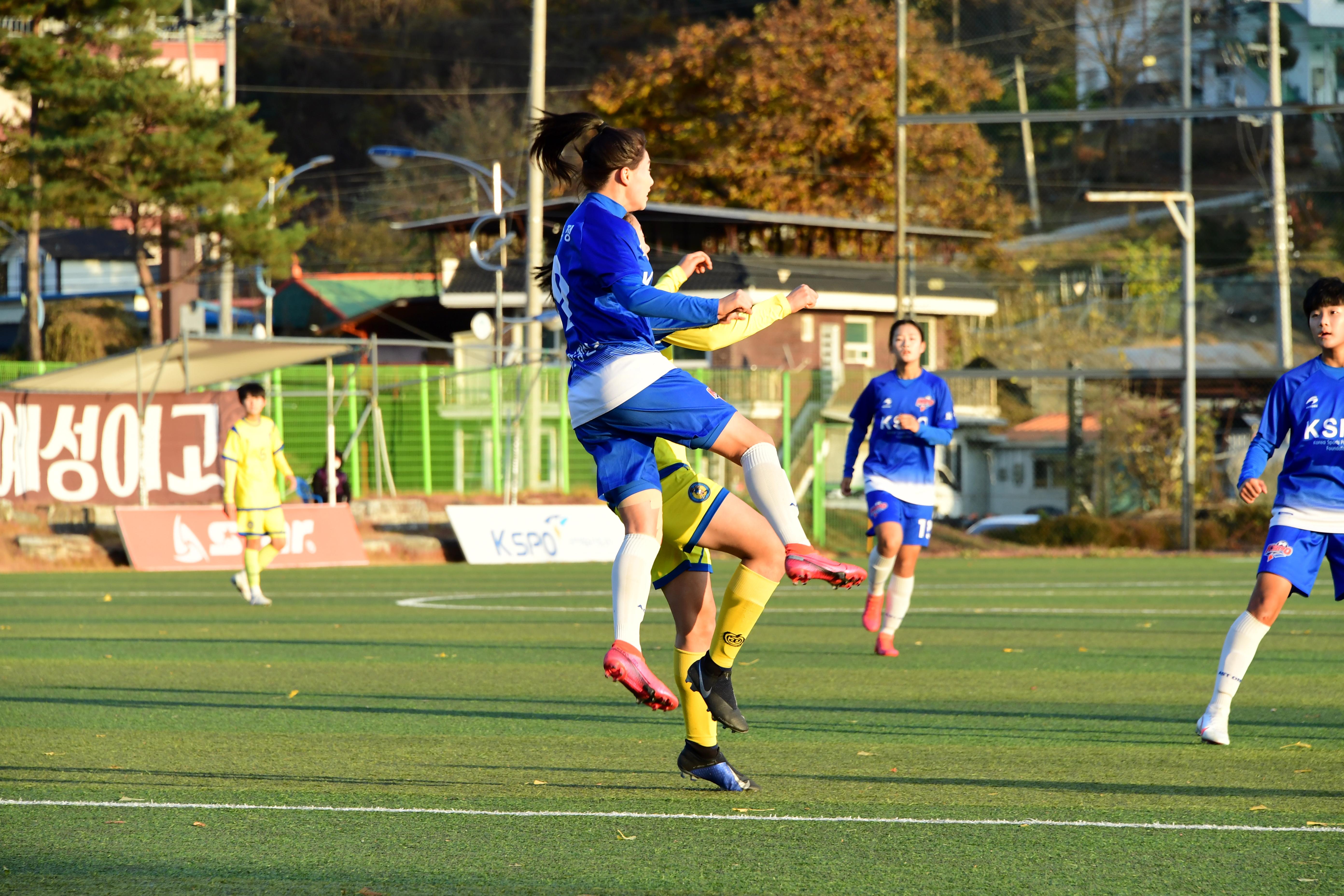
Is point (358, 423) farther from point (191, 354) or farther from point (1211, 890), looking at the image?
point (1211, 890)

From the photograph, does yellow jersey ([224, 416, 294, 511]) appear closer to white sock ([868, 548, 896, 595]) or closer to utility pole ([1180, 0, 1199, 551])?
white sock ([868, 548, 896, 595])

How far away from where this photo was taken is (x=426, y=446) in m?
29.2

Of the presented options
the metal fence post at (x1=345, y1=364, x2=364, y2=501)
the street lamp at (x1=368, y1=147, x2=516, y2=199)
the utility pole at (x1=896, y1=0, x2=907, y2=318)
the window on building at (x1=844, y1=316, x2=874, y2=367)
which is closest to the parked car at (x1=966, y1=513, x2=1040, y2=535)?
the utility pole at (x1=896, y1=0, x2=907, y2=318)

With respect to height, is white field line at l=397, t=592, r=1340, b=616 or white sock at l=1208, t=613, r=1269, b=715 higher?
white sock at l=1208, t=613, r=1269, b=715

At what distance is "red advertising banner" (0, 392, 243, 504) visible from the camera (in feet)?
77.5

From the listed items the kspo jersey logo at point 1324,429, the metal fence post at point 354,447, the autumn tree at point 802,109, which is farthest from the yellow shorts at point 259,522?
the autumn tree at point 802,109

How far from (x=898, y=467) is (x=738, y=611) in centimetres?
530

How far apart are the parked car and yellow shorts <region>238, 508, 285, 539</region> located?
16.0 metres

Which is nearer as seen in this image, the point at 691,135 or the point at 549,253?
the point at 549,253

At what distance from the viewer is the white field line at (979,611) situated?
1411 cm

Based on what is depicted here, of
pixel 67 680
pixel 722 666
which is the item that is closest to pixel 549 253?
pixel 67 680

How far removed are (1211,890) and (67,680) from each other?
7.27 meters

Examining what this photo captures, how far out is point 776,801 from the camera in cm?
549

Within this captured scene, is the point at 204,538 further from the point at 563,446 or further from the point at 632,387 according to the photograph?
the point at 632,387
